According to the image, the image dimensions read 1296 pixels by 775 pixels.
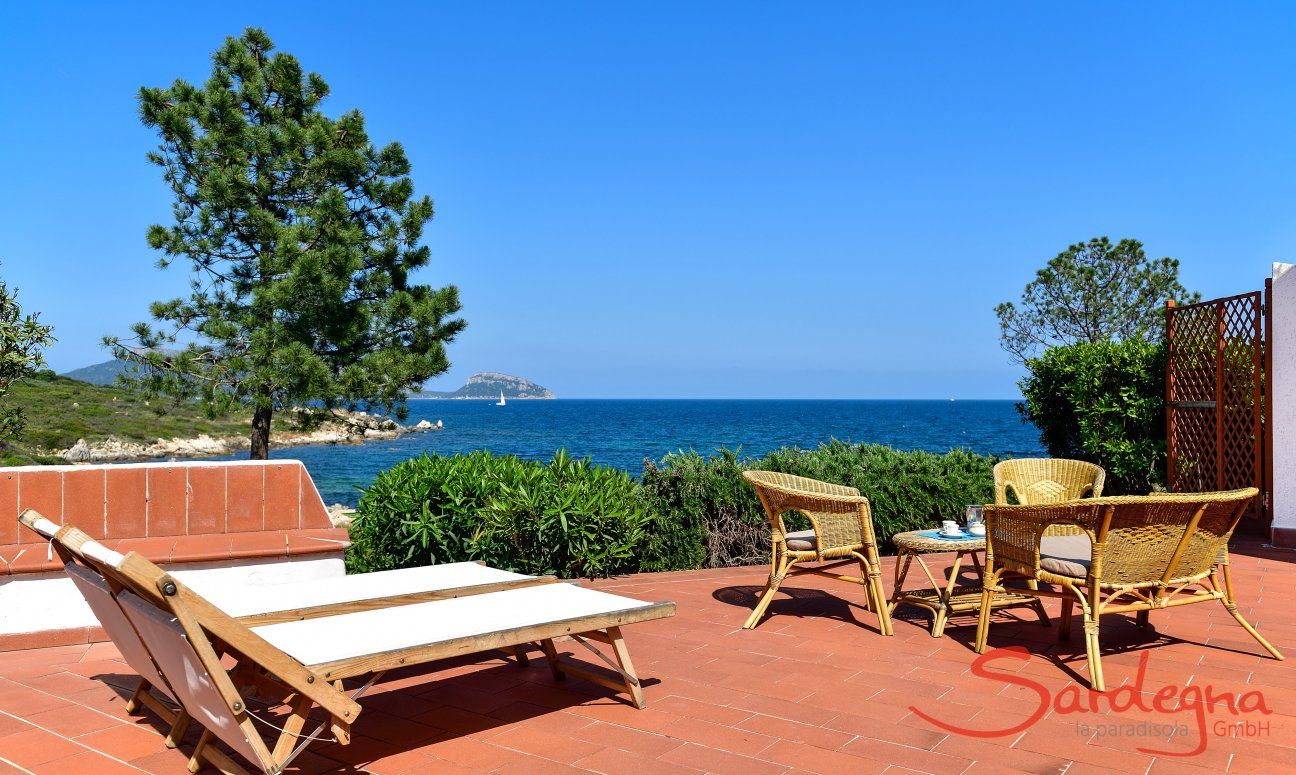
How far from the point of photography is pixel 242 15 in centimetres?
1462

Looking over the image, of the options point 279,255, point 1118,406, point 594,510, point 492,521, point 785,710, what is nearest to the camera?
point 785,710

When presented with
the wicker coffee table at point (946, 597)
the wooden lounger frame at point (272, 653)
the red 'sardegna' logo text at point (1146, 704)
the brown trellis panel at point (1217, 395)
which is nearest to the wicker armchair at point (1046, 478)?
the wicker coffee table at point (946, 597)

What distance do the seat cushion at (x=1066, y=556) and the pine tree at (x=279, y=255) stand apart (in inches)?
442

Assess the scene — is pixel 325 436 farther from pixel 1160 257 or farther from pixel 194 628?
pixel 194 628

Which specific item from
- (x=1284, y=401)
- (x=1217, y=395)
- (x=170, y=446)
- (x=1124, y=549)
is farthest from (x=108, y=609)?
(x=170, y=446)

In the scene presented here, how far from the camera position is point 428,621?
318 centimetres

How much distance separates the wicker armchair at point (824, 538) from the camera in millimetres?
4633

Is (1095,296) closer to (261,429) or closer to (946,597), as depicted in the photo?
(261,429)

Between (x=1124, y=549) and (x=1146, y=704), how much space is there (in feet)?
2.17

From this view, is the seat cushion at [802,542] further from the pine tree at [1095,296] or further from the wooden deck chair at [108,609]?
the pine tree at [1095,296]

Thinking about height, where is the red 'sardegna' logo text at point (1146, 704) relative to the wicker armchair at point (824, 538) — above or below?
below

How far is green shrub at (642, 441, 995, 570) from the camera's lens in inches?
281

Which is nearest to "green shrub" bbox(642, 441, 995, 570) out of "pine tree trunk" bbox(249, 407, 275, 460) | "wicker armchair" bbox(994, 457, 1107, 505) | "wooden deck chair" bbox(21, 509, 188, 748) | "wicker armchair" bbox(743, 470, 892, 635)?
"wicker armchair" bbox(994, 457, 1107, 505)

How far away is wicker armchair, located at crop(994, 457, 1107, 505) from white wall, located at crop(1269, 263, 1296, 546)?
3043 mm
